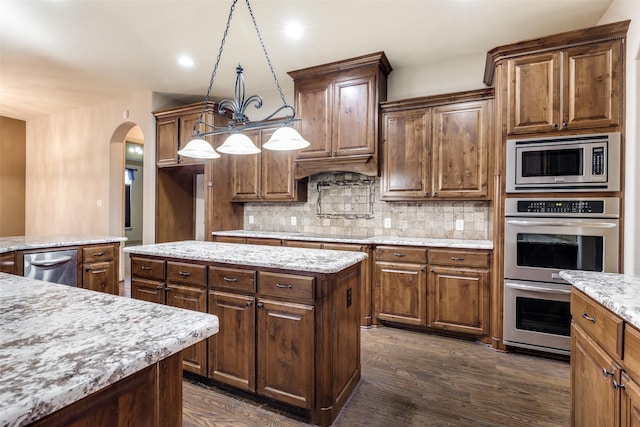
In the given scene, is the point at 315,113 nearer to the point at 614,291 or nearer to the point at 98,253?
the point at 98,253

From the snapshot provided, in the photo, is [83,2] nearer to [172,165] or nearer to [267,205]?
[172,165]

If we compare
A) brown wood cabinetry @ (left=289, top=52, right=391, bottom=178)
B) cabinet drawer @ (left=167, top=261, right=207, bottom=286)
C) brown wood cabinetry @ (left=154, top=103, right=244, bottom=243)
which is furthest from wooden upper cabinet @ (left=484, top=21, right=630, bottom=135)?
brown wood cabinetry @ (left=154, top=103, right=244, bottom=243)

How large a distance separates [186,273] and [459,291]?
7.99 ft

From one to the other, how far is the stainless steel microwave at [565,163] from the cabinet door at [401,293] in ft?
3.92

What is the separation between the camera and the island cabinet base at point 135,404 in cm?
64

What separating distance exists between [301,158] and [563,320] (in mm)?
3038

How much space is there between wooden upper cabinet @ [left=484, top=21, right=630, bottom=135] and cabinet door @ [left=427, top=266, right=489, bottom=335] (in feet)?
4.52

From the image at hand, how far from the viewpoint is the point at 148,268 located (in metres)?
2.38

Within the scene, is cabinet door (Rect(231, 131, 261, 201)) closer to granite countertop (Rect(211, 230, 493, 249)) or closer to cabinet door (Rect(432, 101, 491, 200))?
granite countertop (Rect(211, 230, 493, 249))

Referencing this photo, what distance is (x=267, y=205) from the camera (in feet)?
15.4

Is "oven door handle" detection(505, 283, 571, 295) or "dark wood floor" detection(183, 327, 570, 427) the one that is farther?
"oven door handle" detection(505, 283, 571, 295)

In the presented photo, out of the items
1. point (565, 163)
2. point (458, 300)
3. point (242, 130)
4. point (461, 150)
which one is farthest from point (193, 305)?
point (565, 163)

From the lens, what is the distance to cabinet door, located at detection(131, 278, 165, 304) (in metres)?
2.33

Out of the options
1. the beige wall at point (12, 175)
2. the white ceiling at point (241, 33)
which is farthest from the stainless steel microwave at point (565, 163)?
the beige wall at point (12, 175)
